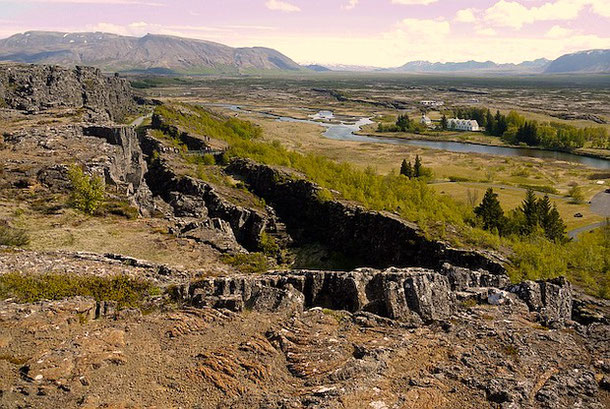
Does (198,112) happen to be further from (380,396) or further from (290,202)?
(380,396)

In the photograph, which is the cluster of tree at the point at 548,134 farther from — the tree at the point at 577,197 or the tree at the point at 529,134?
the tree at the point at 577,197

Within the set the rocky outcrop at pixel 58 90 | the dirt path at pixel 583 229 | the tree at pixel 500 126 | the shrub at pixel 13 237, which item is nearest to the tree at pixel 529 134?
the tree at pixel 500 126

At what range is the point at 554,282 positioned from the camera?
3181 cm

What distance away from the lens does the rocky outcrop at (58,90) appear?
95438 mm

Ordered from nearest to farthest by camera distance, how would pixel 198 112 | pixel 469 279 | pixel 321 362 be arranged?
pixel 321 362, pixel 469 279, pixel 198 112

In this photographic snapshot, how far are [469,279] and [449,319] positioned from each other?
9.93m

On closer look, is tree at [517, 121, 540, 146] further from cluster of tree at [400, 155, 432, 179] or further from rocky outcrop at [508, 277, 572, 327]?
rocky outcrop at [508, 277, 572, 327]

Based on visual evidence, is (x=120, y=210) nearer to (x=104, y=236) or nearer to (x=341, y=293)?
(x=104, y=236)

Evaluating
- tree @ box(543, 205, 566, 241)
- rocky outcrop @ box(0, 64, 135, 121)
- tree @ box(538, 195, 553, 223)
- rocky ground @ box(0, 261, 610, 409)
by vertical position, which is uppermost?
rocky outcrop @ box(0, 64, 135, 121)

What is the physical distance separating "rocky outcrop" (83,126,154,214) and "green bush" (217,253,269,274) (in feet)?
48.7

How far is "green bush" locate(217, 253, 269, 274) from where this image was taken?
35.5 meters

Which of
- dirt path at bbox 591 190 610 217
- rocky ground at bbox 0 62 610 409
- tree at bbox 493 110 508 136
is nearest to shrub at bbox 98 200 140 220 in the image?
rocky ground at bbox 0 62 610 409

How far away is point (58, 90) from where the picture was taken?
112812 mm

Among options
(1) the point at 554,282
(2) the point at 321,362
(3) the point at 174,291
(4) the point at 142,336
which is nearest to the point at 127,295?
(3) the point at 174,291
